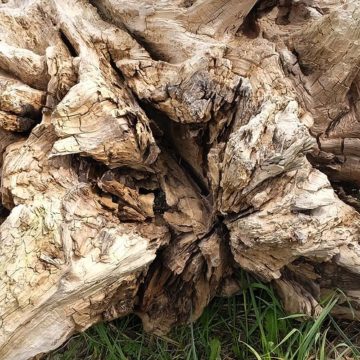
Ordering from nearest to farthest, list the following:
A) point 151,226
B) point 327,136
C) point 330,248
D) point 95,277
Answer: point 95,277 → point 330,248 → point 151,226 → point 327,136

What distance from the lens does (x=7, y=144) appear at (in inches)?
83.4

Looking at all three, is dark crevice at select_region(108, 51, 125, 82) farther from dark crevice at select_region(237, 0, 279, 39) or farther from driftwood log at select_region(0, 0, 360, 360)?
dark crevice at select_region(237, 0, 279, 39)

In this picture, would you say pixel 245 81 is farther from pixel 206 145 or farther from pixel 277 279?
pixel 277 279

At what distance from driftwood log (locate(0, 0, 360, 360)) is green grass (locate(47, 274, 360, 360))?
6 cm

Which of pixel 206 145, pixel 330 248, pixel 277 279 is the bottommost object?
pixel 277 279

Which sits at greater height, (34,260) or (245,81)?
(245,81)

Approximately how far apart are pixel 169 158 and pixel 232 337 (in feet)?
2.26

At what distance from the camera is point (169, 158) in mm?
2156

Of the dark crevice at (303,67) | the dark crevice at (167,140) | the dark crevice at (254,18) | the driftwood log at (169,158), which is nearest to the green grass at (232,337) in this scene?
the driftwood log at (169,158)

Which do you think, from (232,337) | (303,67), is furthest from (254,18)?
(232,337)

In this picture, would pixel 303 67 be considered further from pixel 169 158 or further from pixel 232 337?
pixel 232 337

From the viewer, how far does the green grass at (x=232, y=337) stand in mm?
2051

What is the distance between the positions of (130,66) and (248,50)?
426 millimetres

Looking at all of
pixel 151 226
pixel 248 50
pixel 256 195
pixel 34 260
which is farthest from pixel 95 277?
pixel 248 50
